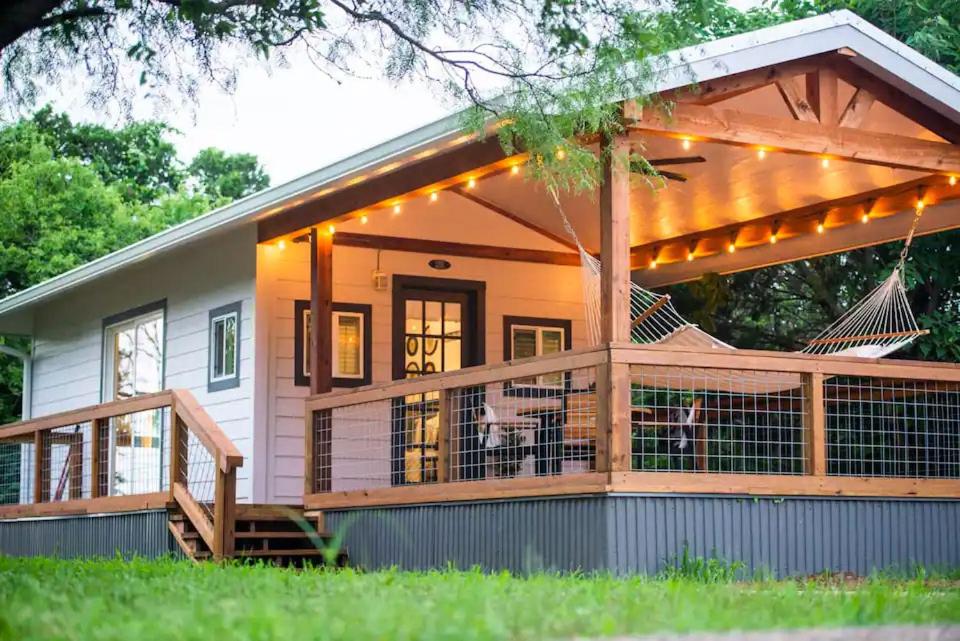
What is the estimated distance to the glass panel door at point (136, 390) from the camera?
13656 mm

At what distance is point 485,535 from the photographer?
916 cm

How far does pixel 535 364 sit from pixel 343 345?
363 centimetres

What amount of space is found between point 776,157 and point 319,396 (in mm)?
3856

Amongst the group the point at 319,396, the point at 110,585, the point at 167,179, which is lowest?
the point at 110,585

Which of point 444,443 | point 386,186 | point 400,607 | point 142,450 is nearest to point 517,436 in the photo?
point 444,443

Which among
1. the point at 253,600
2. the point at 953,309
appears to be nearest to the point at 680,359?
the point at 253,600

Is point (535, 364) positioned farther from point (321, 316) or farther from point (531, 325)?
point (531, 325)

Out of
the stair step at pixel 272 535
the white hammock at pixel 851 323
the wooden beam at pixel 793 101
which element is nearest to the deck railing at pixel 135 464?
the stair step at pixel 272 535

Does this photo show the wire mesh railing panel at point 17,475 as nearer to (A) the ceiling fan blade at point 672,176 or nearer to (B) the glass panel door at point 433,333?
(B) the glass panel door at point 433,333

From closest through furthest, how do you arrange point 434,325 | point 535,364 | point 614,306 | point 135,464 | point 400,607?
point 400,607 < point 614,306 < point 535,364 < point 434,325 < point 135,464

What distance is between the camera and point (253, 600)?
16.6 ft

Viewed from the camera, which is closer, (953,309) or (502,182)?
(502,182)

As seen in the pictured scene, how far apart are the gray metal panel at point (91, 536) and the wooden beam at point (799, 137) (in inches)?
194

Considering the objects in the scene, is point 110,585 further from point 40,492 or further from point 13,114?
point 40,492
